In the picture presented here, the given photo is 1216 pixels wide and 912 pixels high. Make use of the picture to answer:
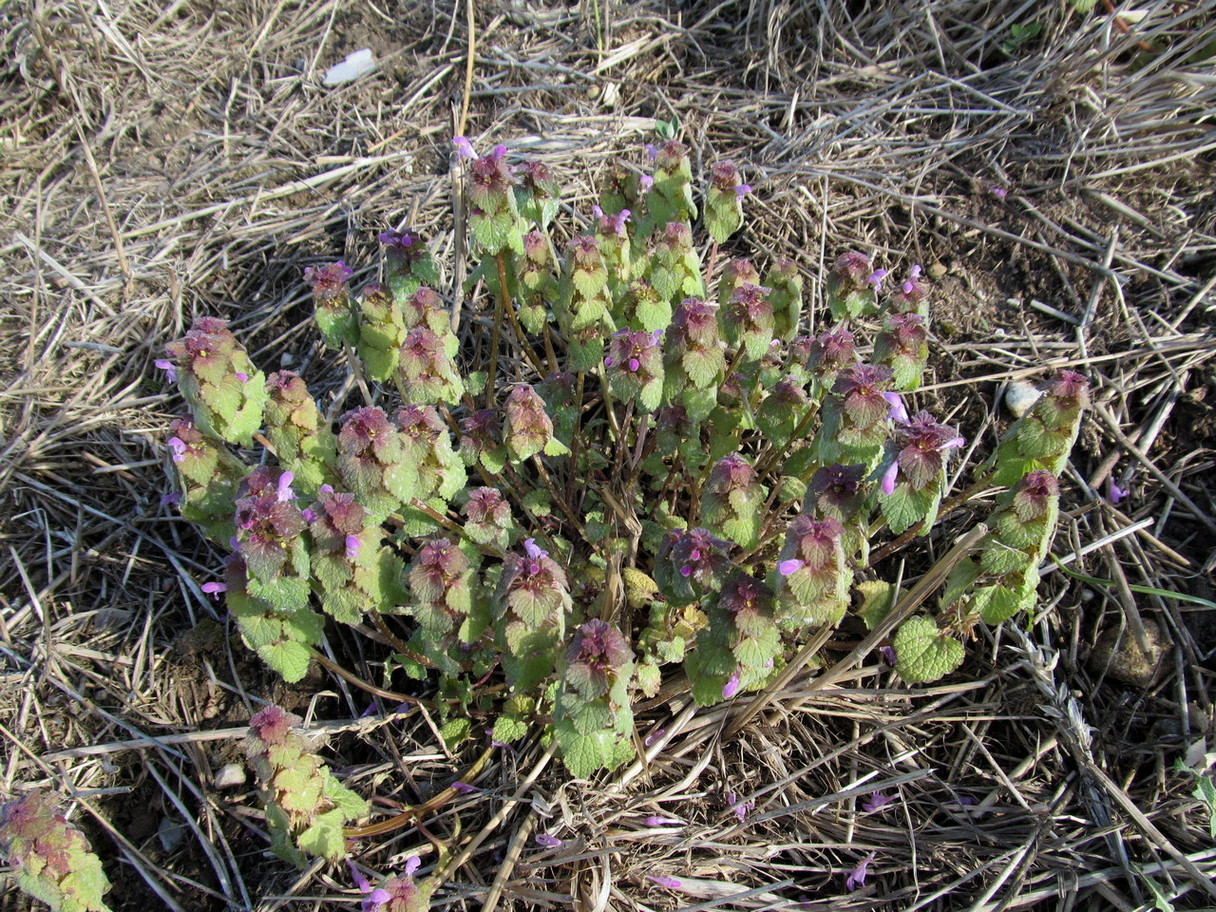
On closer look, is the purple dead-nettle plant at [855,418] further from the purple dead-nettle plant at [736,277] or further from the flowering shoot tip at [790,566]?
the purple dead-nettle plant at [736,277]

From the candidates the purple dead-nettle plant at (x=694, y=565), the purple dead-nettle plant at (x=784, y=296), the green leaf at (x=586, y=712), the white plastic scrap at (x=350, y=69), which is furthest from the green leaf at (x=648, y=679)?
the white plastic scrap at (x=350, y=69)

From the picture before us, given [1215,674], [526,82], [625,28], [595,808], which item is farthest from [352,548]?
[625,28]

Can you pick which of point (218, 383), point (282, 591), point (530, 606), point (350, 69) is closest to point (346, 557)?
point (282, 591)

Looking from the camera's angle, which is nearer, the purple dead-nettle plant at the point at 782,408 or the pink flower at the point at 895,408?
the pink flower at the point at 895,408

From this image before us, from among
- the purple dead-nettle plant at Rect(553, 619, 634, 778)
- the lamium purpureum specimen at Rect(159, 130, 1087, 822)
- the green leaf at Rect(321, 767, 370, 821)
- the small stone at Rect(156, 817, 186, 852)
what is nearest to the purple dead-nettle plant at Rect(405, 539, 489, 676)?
the lamium purpureum specimen at Rect(159, 130, 1087, 822)

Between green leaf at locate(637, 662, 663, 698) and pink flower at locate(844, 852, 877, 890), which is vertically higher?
green leaf at locate(637, 662, 663, 698)

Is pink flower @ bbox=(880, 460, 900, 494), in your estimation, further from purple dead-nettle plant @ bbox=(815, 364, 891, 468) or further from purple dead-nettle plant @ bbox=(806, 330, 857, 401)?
purple dead-nettle plant @ bbox=(806, 330, 857, 401)
